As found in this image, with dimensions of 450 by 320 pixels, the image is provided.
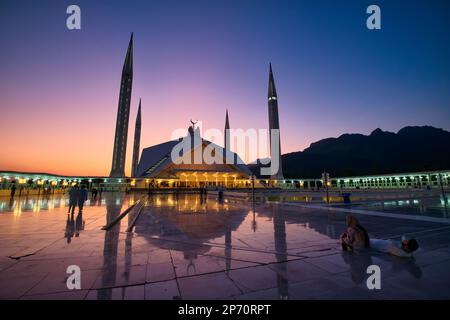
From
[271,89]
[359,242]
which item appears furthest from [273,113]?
[359,242]

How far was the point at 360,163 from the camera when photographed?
134375 millimetres

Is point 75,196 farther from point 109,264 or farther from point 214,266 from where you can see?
point 214,266

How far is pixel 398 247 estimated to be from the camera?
336 centimetres

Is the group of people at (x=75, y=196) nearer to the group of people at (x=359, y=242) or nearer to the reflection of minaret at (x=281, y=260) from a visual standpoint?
the reflection of minaret at (x=281, y=260)

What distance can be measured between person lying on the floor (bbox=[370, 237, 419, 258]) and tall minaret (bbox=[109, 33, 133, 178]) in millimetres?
43478

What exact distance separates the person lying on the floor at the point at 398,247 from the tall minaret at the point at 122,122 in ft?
143

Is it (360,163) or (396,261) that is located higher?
(360,163)

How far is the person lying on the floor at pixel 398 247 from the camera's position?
321 cm

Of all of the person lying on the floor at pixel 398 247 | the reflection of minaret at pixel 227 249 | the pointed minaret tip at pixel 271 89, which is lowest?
the reflection of minaret at pixel 227 249

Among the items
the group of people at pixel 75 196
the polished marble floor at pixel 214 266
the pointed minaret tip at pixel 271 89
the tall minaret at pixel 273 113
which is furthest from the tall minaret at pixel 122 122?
the polished marble floor at pixel 214 266

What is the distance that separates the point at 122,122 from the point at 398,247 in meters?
47.2
